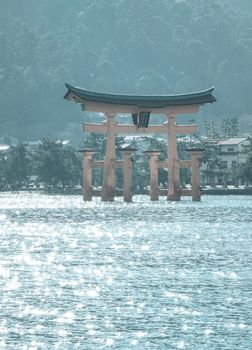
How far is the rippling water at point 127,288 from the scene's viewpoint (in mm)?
43781

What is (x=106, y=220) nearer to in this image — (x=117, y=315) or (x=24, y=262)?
(x=24, y=262)

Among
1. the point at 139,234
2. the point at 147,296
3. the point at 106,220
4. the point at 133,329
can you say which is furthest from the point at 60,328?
the point at 106,220

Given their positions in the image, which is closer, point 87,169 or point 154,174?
point 154,174

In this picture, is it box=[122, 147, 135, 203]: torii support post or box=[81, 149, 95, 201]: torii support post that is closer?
box=[122, 147, 135, 203]: torii support post

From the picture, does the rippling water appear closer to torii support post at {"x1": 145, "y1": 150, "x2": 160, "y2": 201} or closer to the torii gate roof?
the torii gate roof

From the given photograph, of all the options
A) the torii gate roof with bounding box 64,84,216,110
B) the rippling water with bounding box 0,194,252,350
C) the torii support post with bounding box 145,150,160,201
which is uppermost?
the torii gate roof with bounding box 64,84,216,110

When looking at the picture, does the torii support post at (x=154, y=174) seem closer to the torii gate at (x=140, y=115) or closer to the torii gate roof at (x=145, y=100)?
the torii gate at (x=140, y=115)

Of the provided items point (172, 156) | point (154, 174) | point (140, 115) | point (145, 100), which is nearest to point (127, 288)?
point (140, 115)

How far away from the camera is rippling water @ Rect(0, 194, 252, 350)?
144 feet

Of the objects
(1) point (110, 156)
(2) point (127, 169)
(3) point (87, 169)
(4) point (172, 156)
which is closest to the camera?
(1) point (110, 156)

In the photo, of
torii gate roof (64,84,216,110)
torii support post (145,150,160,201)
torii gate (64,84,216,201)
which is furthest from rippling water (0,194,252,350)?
torii support post (145,150,160,201)

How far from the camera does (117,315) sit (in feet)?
156

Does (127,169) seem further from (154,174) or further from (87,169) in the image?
(87,169)

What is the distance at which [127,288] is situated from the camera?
54219 millimetres
